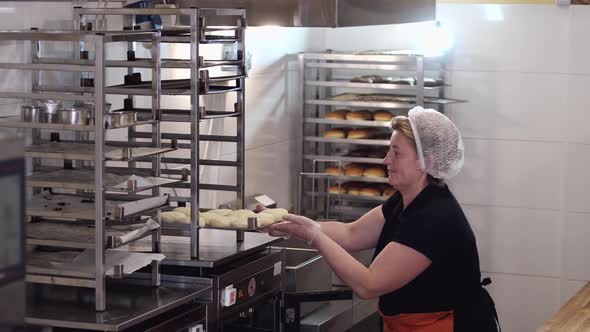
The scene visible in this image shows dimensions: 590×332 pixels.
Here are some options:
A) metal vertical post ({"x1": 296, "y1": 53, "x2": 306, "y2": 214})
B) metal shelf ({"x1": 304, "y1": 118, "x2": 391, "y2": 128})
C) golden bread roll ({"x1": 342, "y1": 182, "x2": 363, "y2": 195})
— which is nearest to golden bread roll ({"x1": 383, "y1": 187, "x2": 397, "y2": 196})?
golden bread roll ({"x1": 342, "y1": 182, "x2": 363, "y2": 195})

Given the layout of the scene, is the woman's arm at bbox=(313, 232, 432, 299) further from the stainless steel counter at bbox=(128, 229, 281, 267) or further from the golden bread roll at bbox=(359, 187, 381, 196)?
the golden bread roll at bbox=(359, 187, 381, 196)

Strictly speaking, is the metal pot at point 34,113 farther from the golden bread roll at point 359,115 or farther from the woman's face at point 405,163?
the golden bread roll at point 359,115

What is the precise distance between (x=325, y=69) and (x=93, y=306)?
3140 mm

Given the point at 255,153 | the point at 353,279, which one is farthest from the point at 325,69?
the point at 353,279

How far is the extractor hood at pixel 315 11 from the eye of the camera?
3482 millimetres

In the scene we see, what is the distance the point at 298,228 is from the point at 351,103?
2019 mm

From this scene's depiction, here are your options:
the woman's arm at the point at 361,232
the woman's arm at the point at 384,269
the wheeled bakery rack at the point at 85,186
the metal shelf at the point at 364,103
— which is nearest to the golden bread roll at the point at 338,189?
the metal shelf at the point at 364,103

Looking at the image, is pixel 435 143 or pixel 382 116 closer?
pixel 435 143

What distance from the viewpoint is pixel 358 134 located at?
5391 mm

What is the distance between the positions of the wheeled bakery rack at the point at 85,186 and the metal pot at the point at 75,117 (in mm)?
13

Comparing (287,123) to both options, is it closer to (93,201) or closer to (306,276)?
(306,276)

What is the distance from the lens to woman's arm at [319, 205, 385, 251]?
365 centimetres

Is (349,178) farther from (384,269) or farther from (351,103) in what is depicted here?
(384,269)

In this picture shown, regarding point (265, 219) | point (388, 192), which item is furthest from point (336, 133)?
point (265, 219)
